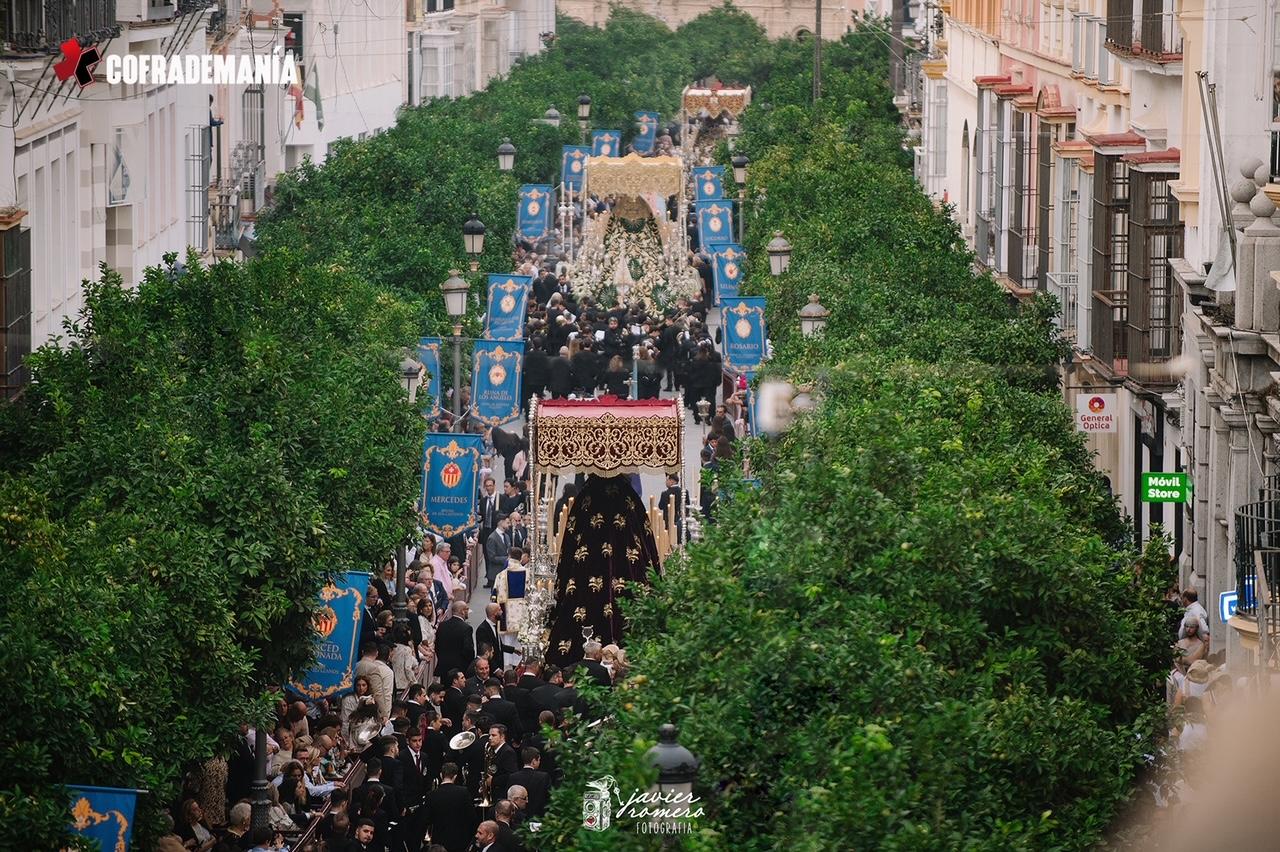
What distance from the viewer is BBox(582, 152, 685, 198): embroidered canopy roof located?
56.3m

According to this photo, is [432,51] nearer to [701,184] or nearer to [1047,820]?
[701,184]

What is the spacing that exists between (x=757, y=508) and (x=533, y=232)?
36.4 metres

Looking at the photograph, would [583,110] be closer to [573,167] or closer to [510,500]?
[573,167]

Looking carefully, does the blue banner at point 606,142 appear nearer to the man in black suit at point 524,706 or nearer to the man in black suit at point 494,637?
the man in black suit at point 494,637

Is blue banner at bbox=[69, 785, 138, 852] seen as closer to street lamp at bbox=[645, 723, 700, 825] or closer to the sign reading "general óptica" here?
street lamp at bbox=[645, 723, 700, 825]

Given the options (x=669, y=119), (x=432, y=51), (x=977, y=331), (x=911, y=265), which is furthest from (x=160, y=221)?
(x=669, y=119)

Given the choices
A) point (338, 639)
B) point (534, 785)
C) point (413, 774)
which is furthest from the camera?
point (338, 639)

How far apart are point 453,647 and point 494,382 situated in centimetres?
951

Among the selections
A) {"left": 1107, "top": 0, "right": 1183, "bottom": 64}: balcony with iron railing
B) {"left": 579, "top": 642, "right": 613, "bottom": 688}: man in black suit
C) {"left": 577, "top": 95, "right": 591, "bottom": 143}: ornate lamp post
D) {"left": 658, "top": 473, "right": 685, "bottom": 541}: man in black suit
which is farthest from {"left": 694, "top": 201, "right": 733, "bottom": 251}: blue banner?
{"left": 579, "top": 642, "right": 613, "bottom": 688}: man in black suit

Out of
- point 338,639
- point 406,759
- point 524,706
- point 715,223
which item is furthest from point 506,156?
point 406,759

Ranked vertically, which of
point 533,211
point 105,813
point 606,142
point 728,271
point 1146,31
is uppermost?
→ point 1146,31

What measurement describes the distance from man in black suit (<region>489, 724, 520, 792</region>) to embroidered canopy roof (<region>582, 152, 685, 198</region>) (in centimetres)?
3755

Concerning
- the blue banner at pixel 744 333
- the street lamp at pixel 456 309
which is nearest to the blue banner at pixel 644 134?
the blue banner at pixel 744 333

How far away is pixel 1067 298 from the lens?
3250cm
